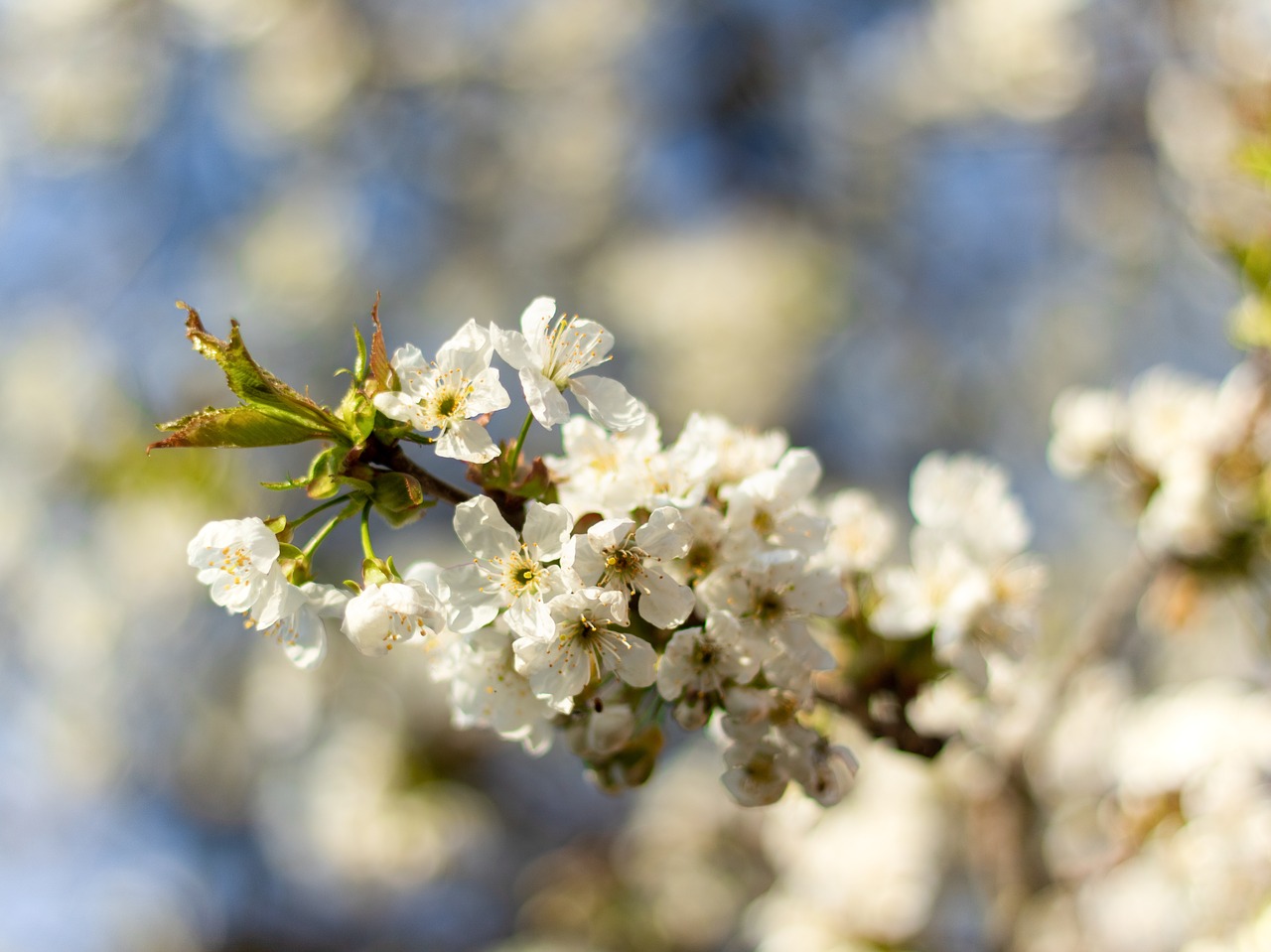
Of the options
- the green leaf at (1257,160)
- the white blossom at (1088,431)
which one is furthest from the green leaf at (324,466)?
the green leaf at (1257,160)

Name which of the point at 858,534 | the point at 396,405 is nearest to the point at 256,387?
the point at 396,405

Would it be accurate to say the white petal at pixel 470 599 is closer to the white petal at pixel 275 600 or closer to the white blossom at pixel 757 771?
the white petal at pixel 275 600

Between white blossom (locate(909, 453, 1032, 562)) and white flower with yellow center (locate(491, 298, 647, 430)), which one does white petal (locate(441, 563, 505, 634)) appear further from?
white blossom (locate(909, 453, 1032, 562))

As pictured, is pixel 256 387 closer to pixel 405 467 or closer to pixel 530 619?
pixel 405 467

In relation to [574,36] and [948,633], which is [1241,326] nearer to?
[948,633]

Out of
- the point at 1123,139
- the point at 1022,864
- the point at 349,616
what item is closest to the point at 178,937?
the point at 1022,864
